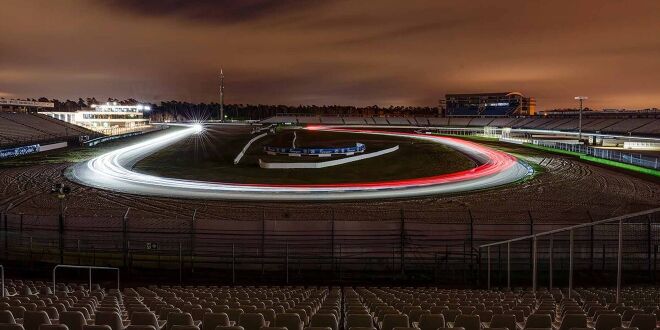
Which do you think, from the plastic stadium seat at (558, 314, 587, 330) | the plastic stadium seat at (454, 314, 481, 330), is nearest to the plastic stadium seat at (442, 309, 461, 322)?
the plastic stadium seat at (454, 314, 481, 330)

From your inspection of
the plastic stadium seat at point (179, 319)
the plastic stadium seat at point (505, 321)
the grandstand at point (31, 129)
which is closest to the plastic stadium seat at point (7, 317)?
the plastic stadium seat at point (179, 319)

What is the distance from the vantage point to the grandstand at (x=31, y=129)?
209 ft

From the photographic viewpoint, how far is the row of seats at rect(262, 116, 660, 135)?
9300 cm

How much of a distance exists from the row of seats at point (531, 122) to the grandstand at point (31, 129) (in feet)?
269

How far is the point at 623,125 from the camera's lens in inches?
3863

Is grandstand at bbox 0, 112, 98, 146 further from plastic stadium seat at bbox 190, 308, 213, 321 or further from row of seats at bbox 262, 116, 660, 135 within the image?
row of seats at bbox 262, 116, 660, 135

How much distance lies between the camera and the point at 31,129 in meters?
74.4

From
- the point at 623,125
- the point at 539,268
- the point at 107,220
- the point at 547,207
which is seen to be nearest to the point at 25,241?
the point at 107,220

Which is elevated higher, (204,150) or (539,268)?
(204,150)

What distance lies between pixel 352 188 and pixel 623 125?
82.7 m

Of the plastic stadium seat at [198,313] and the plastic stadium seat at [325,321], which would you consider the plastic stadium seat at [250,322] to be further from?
the plastic stadium seat at [198,313]

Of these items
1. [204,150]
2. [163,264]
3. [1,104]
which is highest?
[1,104]

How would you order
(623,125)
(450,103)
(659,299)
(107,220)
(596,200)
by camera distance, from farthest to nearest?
1. (450,103)
2. (623,125)
3. (596,200)
4. (107,220)
5. (659,299)

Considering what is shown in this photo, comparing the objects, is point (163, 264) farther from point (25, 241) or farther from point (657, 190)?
point (657, 190)
